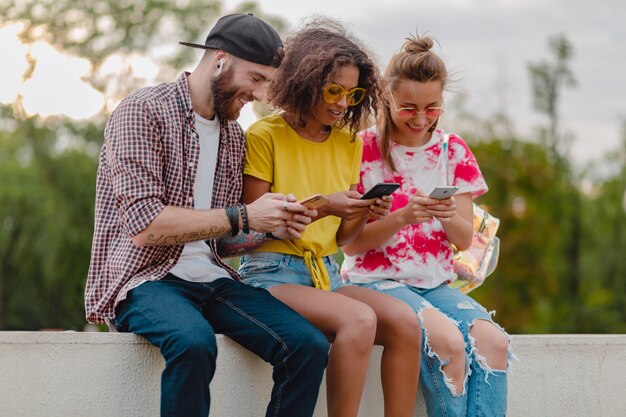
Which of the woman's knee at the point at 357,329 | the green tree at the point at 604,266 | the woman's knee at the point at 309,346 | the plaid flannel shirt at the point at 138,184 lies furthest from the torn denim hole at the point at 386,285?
the green tree at the point at 604,266

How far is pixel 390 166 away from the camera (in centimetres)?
441

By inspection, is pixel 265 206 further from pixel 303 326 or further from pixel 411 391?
pixel 411 391

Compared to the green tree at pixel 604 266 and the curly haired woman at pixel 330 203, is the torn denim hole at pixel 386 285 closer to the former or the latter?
the curly haired woman at pixel 330 203

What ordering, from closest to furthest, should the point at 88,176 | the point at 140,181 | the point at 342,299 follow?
the point at 140,181 → the point at 342,299 → the point at 88,176

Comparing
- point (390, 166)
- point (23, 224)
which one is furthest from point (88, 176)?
point (390, 166)

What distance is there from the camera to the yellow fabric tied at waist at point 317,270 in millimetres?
3838

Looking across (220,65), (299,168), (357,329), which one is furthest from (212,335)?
(220,65)

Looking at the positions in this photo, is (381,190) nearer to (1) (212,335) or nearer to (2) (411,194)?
(2) (411,194)

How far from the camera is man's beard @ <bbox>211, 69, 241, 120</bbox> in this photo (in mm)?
3693

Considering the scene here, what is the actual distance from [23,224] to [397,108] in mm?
19135

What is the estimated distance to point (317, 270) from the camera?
388cm

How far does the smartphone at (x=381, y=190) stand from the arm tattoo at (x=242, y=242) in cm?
48

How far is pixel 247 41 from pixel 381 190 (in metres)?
0.85

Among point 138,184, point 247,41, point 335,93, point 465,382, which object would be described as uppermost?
point 247,41
